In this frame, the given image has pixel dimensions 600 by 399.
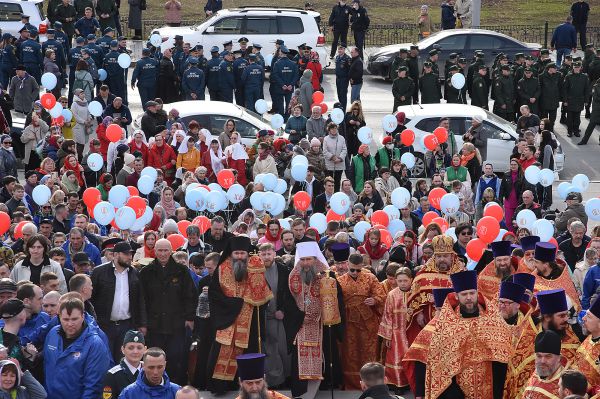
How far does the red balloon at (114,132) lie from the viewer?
23672 mm

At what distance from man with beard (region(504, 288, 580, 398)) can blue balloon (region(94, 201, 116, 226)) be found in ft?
24.0

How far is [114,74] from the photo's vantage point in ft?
97.4

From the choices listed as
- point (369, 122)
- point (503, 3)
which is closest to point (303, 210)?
point (369, 122)

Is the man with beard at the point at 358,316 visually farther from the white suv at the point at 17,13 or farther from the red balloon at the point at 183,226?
the white suv at the point at 17,13

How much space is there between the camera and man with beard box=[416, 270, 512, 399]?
44.0 ft

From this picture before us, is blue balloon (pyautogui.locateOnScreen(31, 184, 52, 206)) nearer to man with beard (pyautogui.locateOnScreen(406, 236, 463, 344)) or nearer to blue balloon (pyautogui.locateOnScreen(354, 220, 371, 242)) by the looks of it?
blue balloon (pyautogui.locateOnScreen(354, 220, 371, 242))

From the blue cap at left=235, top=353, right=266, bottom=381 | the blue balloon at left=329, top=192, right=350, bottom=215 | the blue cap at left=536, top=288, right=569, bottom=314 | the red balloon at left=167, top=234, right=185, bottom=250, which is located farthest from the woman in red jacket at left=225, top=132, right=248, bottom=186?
the blue cap at left=235, top=353, right=266, bottom=381

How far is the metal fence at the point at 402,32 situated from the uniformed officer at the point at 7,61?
8.35 m

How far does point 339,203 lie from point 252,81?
9261 mm

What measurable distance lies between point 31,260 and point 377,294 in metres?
3.71

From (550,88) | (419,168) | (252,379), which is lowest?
(419,168)

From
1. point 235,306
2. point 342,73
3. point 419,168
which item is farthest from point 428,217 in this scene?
point 342,73

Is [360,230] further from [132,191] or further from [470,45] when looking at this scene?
[470,45]

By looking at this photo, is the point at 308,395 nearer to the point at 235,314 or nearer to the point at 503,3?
the point at 235,314
